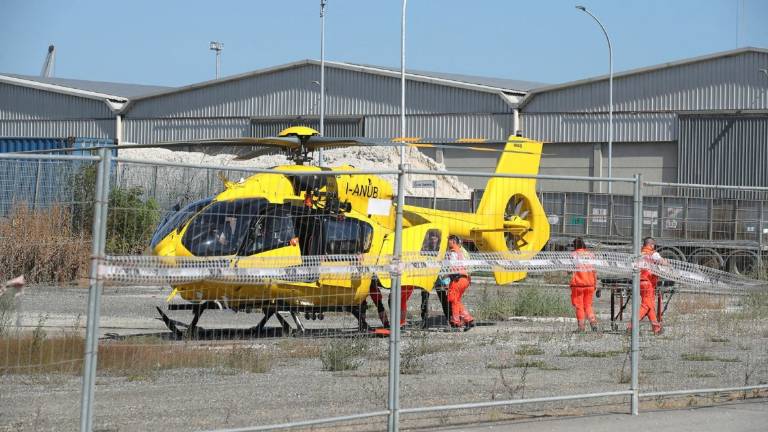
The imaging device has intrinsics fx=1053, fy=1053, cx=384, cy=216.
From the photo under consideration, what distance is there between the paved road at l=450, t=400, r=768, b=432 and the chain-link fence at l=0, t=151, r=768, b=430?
23cm

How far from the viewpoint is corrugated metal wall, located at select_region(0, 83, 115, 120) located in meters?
54.5

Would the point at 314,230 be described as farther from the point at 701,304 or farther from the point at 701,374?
the point at 701,374

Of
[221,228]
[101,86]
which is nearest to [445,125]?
[101,86]

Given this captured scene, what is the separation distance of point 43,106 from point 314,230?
47333mm

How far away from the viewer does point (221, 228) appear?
11.4 m

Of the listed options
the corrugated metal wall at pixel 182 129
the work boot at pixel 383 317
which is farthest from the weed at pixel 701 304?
the corrugated metal wall at pixel 182 129

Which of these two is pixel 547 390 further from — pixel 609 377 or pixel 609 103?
pixel 609 103

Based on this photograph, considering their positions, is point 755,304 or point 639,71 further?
point 639,71

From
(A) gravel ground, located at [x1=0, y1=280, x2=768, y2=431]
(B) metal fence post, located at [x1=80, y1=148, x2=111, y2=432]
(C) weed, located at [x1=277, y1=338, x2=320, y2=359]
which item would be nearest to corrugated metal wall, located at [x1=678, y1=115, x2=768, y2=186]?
(A) gravel ground, located at [x1=0, y1=280, x2=768, y2=431]

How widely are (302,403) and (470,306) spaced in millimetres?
2983

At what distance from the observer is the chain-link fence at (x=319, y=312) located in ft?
23.5

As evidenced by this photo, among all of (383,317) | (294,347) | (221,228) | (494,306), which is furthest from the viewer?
(383,317)

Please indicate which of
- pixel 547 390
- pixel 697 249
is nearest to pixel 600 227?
pixel 697 249

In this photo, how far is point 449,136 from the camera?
47.9 metres
